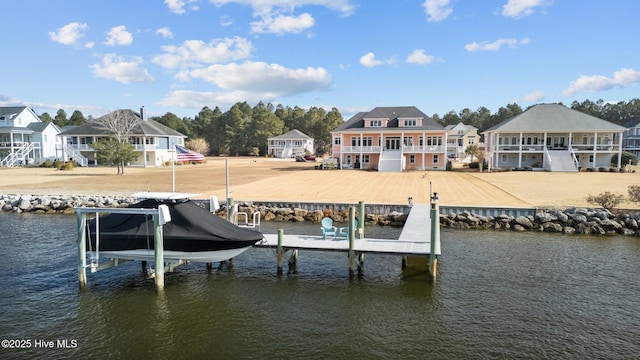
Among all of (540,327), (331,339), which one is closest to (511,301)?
(540,327)

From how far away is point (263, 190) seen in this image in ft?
103

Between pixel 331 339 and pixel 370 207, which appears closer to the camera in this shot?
pixel 331 339

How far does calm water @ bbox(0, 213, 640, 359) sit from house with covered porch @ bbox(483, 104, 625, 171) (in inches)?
1502

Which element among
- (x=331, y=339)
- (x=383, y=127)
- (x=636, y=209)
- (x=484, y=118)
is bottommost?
(x=331, y=339)

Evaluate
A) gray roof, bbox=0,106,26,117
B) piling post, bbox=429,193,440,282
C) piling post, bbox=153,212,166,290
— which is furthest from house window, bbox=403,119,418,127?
gray roof, bbox=0,106,26,117

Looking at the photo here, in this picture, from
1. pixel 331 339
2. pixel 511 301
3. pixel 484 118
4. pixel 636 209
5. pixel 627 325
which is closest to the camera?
pixel 331 339

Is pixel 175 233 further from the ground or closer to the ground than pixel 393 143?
closer to the ground

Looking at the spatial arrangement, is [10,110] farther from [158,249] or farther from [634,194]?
[634,194]

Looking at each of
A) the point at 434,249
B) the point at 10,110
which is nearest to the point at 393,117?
the point at 434,249

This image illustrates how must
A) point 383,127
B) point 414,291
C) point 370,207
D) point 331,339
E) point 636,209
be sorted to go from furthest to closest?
point 383,127, point 370,207, point 636,209, point 414,291, point 331,339

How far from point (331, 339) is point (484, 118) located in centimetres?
13350

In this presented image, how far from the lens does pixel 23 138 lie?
6688 centimetres

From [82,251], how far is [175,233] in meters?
2.94

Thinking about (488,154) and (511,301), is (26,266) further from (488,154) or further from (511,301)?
(488,154)
